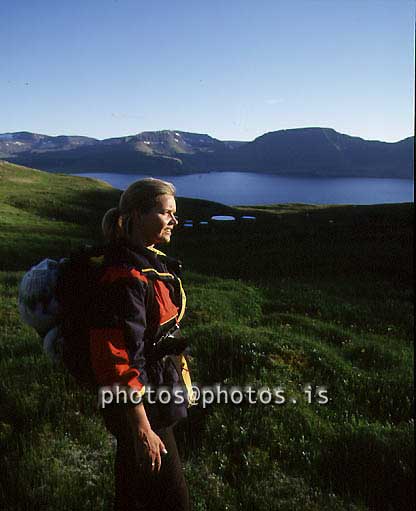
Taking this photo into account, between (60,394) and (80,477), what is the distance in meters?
1.86

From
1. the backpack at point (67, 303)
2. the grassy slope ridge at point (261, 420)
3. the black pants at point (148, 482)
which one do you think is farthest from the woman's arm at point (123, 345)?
the grassy slope ridge at point (261, 420)

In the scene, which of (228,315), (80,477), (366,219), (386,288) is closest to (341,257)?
(386,288)

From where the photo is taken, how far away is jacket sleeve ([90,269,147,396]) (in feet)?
9.95

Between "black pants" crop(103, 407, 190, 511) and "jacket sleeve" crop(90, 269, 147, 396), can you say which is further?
"black pants" crop(103, 407, 190, 511)

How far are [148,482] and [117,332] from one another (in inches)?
53.0

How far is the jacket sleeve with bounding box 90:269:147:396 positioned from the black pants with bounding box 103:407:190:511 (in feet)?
1.64

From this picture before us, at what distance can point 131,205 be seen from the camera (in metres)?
3.59

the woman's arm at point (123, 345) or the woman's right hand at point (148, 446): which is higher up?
the woman's arm at point (123, 345)

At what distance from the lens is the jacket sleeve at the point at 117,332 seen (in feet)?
9.95

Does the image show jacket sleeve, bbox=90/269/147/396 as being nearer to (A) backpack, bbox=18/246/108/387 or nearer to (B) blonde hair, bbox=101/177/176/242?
(A) backpack, bbox=18/246/108/387

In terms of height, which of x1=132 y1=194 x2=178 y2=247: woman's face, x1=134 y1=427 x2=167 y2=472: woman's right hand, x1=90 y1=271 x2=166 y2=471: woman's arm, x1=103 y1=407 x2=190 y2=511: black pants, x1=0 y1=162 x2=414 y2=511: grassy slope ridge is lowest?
x1=0 y1=162 x2=414 y2=511: grassy slope ridge

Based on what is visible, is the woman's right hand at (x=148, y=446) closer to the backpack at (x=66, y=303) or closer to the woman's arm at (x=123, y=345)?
the woman's arm at (x=123, y=345)

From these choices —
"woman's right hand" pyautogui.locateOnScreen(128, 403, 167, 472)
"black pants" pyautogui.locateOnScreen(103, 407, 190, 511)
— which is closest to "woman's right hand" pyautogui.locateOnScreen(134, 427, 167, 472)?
"woman's right hand" pyautogui.locateOnScreen(128, 403, 167, 472)

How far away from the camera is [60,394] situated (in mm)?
6613
